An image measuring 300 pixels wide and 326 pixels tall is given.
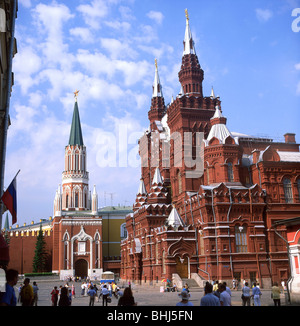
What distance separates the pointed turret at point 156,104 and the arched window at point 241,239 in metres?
28.5

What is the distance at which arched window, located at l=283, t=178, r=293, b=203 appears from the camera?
1687 inches

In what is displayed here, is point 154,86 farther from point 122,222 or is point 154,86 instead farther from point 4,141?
point 4,141

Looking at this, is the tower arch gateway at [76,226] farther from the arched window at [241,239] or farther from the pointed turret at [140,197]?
the arched window at [241,239]

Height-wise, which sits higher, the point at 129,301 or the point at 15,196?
the point at 15,196

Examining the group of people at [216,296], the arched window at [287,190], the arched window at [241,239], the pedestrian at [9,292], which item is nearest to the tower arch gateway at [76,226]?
the arched window at [241,239]

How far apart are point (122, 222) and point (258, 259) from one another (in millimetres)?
46777

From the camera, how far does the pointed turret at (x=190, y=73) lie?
174 feet

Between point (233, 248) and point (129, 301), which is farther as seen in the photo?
point (233, 248)

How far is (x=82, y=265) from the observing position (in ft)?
237

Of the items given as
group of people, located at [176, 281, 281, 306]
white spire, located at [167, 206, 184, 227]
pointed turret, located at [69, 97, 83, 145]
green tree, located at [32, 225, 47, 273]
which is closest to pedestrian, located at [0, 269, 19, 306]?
group of people, located at [176, 281, 281, 306]
